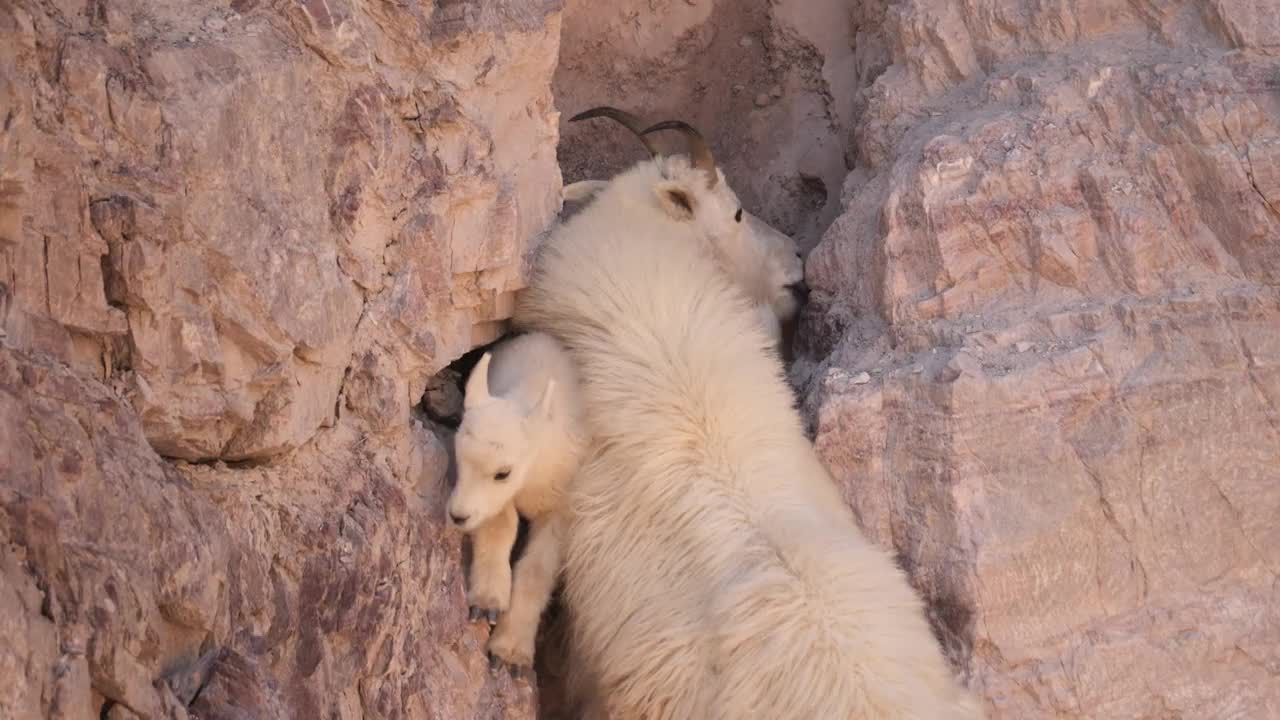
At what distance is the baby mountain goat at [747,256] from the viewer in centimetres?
650

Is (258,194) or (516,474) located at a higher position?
(258,194)

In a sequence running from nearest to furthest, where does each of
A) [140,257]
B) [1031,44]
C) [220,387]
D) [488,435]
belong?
[140,257] < [220,387] < [488,435] < [1031,44]

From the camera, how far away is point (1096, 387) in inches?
222

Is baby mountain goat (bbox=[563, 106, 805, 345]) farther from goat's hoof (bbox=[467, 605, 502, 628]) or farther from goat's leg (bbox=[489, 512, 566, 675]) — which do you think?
goat's hoof (bbox=[467, 605, 502, 628])

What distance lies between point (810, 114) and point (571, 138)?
123 cm

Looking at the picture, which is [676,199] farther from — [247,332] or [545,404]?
[247,332]

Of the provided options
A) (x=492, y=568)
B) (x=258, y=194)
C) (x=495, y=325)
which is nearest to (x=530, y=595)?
(x=492, y=568)

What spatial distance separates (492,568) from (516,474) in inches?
16.9

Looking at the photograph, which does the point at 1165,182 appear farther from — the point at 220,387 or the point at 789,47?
the point at 220,387

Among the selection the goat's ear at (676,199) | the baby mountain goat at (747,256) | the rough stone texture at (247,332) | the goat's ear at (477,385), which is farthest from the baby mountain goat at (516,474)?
the baby mountain goat at (747,256)

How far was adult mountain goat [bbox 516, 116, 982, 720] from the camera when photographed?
5055 millimetres

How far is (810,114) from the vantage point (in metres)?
7.36

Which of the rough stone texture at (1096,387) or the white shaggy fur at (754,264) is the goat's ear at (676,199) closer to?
the white shaggy fur at (754,264)

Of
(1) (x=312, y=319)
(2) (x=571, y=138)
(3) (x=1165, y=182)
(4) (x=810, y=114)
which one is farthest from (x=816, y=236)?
(1) (x=312, y=319)
